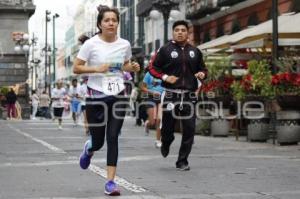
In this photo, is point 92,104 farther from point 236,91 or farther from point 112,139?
point 236,91

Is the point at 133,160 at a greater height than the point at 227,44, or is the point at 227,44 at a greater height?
the point at 227,44

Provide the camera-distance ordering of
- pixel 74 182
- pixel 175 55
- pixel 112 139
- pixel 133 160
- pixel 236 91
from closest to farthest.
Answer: pixel 112 139, pixel 74 182, pixel 175 55, pixel 133 160, pixel 236 91

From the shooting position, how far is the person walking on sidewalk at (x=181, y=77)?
9789mm

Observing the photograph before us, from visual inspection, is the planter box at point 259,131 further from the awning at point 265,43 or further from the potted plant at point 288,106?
the awning at point 265,43

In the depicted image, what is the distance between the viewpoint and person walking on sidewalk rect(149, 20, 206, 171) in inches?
385

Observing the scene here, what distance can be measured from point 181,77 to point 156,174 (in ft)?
4.75

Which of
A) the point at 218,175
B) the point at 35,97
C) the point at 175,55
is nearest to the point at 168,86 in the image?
the point at 175,55

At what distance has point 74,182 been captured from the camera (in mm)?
8273

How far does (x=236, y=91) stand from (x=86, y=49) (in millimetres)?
9561

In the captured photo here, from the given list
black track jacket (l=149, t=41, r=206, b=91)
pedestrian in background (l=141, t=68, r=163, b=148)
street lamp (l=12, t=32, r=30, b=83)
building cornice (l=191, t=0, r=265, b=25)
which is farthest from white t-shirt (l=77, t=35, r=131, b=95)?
street lamp (l=12, t=32, r=30, b=83)

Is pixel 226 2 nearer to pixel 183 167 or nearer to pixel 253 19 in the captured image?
pixel 253 19

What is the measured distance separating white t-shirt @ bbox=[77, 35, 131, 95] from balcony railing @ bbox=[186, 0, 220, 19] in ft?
109

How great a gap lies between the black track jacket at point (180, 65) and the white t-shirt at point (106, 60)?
233 centimetres

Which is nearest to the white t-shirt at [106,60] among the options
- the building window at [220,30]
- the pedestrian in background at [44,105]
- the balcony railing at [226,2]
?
the balcony railing at [226,2]
